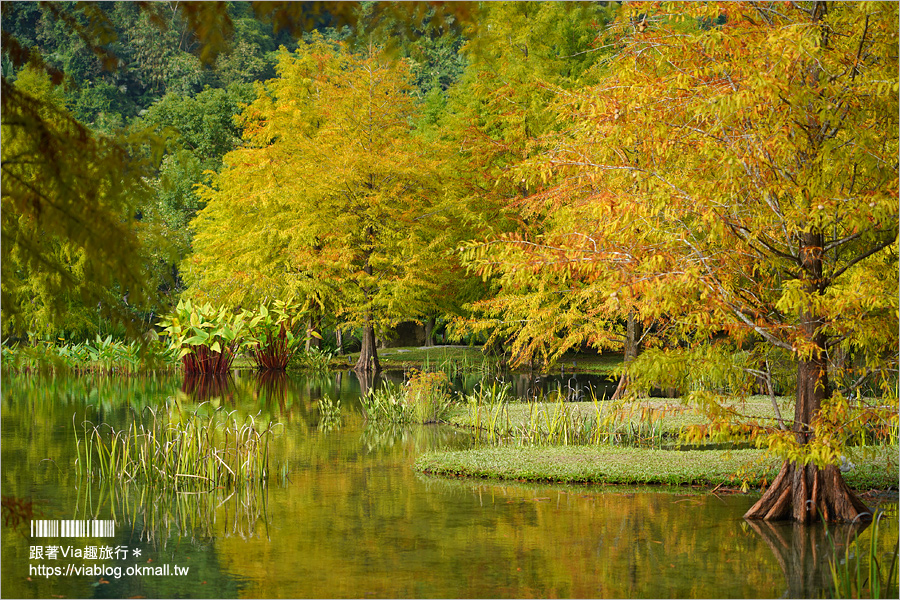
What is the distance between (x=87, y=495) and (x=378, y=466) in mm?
3456

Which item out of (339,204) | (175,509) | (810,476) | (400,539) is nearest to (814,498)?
(810,476)

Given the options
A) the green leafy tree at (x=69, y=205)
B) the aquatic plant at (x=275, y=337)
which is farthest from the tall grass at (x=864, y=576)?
the aquatic plant at (x=275, y=337)

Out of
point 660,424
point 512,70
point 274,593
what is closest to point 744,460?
point 660,424

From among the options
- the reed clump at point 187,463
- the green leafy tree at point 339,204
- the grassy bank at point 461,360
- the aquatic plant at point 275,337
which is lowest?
the reed clump at point 187,463

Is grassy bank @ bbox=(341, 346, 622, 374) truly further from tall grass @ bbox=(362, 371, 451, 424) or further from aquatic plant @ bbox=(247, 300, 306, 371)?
tall grass @ bbox=(362, 371, 451, 424)

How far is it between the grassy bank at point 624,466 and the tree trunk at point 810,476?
980 millimetres

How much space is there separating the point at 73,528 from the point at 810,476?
651cm

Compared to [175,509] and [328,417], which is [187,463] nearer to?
[175,509]

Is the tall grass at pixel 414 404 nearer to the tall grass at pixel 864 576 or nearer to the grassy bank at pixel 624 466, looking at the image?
the grassy bank at pixel 624 466

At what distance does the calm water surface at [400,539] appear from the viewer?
22.6 feet

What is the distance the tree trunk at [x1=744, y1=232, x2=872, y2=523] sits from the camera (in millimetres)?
8453

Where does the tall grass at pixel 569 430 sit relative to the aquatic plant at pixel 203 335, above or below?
below

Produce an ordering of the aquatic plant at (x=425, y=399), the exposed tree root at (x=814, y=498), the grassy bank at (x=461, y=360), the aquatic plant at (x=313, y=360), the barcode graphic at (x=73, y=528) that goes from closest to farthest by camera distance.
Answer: the barcode graphic at (x=73, y=528)
the exposed tree root at (x=814, y=498)
the aquatic plant at (x=425, y=399)
the grassy bank at (x=461, y=360)
the aquatic plant at (x=313, y=360)

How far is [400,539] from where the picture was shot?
324 inches
